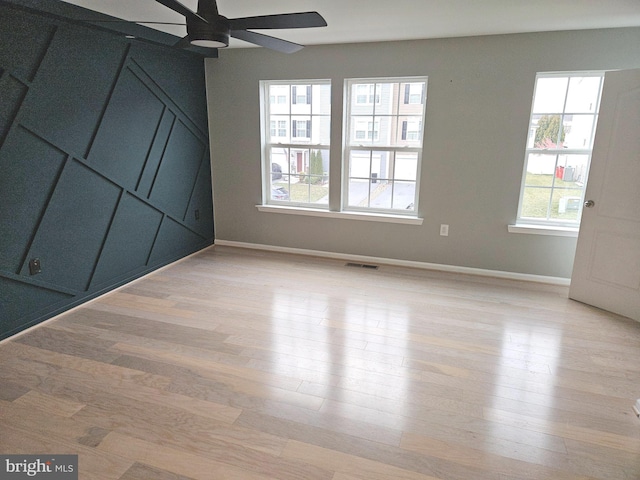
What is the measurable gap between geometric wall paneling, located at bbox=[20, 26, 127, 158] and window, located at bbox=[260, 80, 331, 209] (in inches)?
66.9

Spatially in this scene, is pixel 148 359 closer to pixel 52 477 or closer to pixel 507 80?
pixel 52 477

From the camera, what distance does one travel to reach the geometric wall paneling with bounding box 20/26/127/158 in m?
2.81

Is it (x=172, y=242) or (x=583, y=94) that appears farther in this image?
(x=172, y=242)

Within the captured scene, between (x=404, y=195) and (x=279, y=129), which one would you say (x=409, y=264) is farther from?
(x=279, y=129)

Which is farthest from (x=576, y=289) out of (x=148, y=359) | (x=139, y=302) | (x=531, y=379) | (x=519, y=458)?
(x=139, y=302)

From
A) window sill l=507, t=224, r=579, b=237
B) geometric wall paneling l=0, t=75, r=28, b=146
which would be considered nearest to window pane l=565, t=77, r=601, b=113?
window sill l=507, t=224, r=579, b=237

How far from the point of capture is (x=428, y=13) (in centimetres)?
300

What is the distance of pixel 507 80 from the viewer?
3699 mm

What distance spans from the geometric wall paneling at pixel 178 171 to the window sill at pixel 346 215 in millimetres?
866

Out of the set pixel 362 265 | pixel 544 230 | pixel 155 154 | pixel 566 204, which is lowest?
pixel 362 265

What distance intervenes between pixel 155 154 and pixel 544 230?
386cm

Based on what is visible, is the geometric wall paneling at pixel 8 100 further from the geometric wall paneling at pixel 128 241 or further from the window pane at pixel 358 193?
the window pane at pixel 358 193

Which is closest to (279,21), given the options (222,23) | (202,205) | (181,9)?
(222,23)

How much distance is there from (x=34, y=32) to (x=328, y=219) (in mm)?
3041
